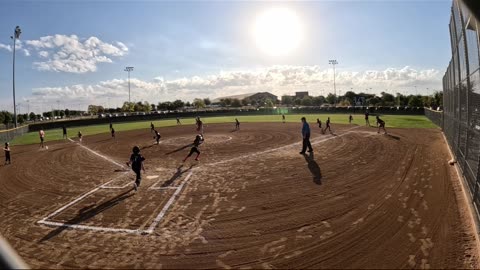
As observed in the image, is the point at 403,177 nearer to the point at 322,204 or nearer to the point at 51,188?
the point at 322,204

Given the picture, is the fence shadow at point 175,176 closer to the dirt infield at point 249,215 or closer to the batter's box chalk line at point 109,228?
the dirt infield at point 249,215

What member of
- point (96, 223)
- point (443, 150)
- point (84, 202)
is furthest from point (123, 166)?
point (443, 150)

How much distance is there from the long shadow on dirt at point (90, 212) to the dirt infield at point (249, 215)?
0.05 meters

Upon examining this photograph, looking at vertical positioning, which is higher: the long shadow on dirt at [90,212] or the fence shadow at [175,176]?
the fence shadow at [175,176]

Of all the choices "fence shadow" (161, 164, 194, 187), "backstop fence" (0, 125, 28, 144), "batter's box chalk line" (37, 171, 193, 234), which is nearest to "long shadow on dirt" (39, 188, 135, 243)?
"batter's box chalk line" (37, 171, 193, 234)

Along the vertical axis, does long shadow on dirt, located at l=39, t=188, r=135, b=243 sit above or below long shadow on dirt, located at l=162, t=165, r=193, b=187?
below

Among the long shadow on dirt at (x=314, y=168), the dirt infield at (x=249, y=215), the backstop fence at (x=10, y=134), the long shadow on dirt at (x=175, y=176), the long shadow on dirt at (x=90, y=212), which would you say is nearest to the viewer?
the dirt infield at (x=249, y=215)

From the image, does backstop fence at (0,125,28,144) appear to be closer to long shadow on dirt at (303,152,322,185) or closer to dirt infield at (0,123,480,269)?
dirt infield at (0,123,480,269)

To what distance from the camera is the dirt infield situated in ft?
21.8

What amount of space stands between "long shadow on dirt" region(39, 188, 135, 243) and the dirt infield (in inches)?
2.1

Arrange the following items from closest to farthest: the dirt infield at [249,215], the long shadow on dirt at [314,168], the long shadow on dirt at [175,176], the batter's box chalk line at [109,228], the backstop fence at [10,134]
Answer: the dirt infield at [249,215], the batter's box chalk line at [109,228], the long shadow on dirt at [314,168], the long shadow on dirt at [175,176], the backstop fence at [10,134]

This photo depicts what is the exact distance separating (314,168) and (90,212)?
9.00 m

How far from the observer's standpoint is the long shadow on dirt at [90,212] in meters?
8.42

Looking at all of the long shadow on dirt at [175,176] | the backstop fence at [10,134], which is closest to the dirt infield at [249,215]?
the long shadow on dirt at [175,176]
